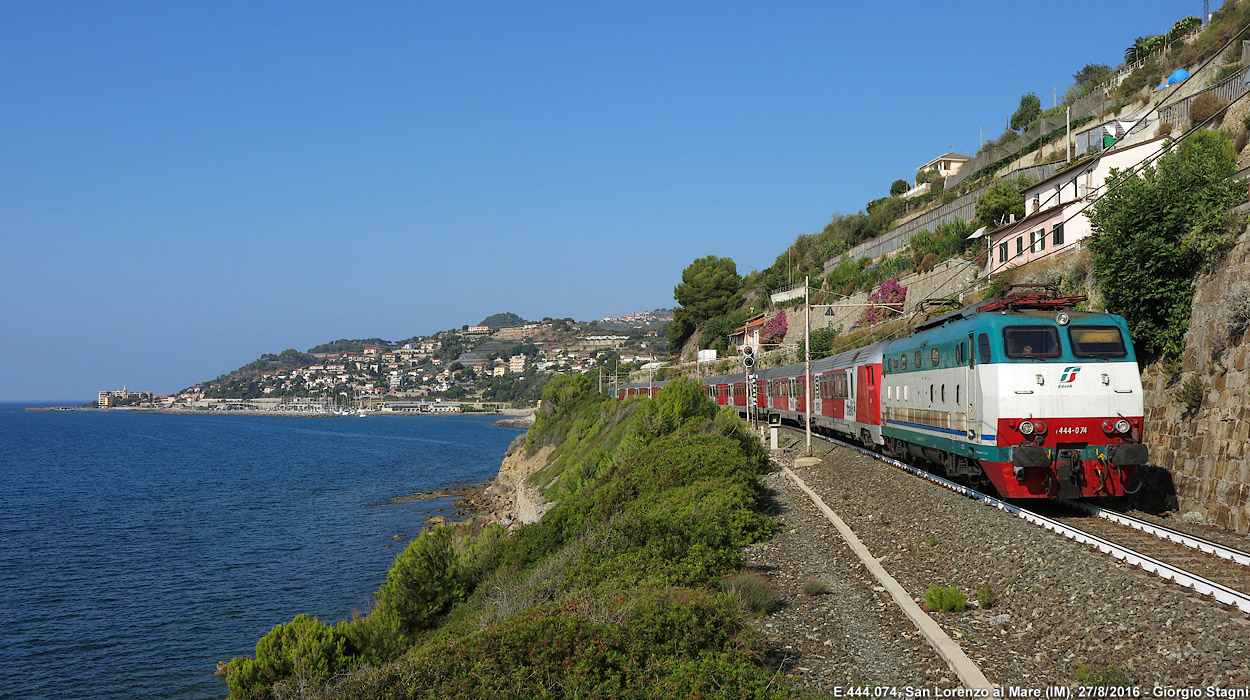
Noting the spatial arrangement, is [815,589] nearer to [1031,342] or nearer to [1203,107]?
[1031,342]

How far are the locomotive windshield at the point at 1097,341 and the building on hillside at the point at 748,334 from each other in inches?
2171

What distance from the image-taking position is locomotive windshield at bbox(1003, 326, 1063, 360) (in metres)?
13.3

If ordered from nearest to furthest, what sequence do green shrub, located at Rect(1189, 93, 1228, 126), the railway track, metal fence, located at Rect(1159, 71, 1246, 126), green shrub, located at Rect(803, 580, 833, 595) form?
1. the railway track
2. green shrub, located at Rect(803, 580, 833, 595)
3. metal fence, located at Rect(1159, 71, 1246, 126)
4. green shrub, located at Rect(1189, 93, 1228, 126)

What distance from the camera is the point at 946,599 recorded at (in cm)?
873

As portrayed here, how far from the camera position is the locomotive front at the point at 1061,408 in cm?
1287

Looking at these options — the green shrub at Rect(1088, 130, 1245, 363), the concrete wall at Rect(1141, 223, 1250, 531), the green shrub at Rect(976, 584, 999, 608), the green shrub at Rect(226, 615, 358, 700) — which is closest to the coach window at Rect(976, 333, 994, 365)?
the concrete wall at Rect(1141, 223, 1250, 531)

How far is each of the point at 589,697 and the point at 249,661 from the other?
8.95m

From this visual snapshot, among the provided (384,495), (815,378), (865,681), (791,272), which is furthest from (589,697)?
(791,272)

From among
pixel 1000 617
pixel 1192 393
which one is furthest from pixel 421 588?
pixel 1192 393

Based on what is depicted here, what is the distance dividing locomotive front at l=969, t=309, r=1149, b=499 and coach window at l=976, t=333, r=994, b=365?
0.05m

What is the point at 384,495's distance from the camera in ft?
191

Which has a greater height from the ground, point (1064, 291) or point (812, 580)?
point (1064, 291)

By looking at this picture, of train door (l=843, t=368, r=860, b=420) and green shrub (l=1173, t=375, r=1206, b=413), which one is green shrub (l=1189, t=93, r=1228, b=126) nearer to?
train door (l=843, t=368, r=860, b=420)

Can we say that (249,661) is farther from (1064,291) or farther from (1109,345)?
(1064,291)
